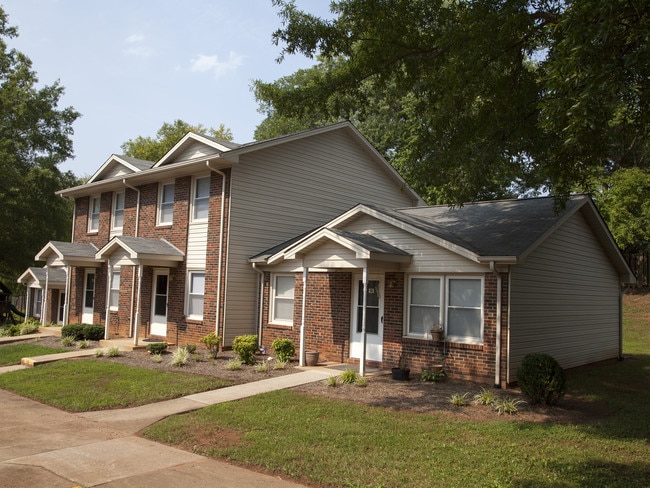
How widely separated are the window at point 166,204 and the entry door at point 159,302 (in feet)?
5.83

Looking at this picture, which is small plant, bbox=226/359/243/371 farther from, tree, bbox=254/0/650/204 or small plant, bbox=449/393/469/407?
tree, bbox=254/0/650/204

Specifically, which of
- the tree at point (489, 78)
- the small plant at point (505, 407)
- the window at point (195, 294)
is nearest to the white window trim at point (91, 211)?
the window at point (195, 294)

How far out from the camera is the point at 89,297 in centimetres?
2245

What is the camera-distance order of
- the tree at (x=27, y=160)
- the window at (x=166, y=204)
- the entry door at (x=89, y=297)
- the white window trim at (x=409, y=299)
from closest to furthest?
the white window trim at (x=409, y=299) → the window at (x=166, y=204) → the entry door at (x=89, y=297) → the tree at (x=27, y=160)

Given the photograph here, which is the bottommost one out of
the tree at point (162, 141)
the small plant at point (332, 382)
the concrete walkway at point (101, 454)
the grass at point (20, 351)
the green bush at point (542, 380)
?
the concrete walkway at point (101, 454)

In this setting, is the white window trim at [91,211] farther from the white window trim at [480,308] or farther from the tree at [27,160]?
the white window trim at [480,308]

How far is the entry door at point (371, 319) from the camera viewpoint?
45.4 ft

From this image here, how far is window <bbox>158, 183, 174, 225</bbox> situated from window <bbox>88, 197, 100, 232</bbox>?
536cm

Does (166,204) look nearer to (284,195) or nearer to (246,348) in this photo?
(284,195)

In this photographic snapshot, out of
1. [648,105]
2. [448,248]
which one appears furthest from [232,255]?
[648,105]

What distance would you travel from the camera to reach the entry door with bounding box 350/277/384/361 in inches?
545

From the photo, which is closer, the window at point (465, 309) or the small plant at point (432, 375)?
the small plant at point (432, 375)

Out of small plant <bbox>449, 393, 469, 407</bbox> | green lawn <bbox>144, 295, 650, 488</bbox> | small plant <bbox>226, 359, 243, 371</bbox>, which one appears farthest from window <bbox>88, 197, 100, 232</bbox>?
small plant <bbox>449, 393, 469, 407</bbox>

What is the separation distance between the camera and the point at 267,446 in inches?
286
